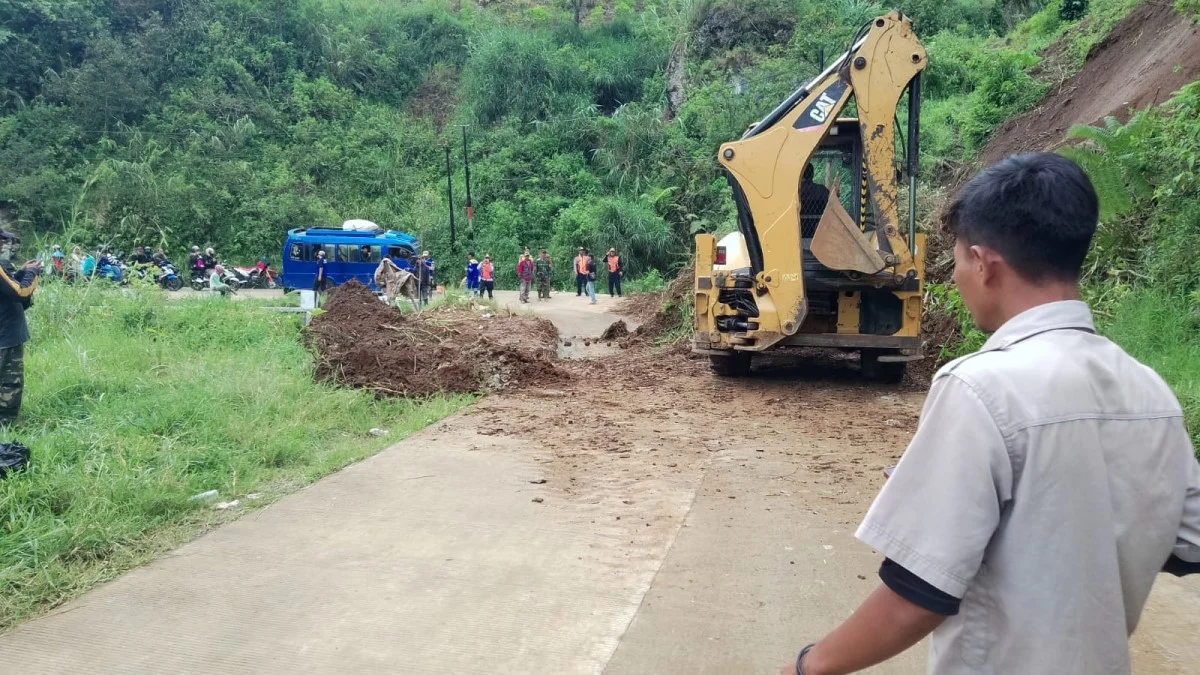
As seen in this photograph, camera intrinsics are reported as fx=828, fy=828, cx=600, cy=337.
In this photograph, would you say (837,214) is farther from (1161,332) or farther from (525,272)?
(525,272)

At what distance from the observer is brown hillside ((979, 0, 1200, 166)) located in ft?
41.9

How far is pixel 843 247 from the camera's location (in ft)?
28.2

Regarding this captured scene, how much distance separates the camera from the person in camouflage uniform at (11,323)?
6.40 metres

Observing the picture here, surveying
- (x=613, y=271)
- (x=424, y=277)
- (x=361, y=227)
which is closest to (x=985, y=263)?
(x=424, y=277)

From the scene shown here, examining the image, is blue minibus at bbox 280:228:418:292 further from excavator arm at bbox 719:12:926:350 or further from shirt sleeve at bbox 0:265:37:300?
shirt sleeve at bbox 0:265:37:300

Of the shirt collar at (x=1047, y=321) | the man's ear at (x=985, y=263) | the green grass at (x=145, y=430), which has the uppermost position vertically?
the man's ear at (x=985, y=263)

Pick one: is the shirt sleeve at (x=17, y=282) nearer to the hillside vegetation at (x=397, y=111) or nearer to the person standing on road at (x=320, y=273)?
the person standing on road at (x=320, y=273)

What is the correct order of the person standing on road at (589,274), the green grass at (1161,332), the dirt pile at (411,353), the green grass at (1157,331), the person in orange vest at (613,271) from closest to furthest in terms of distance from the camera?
the green grass at (1157,331), the green grass at (1161,332), the dirt pile at (411,353), the person standing on road at (589,274), the person in orange vest at (613,271)

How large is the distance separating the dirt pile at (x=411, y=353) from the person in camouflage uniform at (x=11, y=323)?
3.12m

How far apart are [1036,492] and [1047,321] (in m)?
0.31

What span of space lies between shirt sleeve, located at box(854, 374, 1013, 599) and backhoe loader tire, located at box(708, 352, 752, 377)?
8517mm

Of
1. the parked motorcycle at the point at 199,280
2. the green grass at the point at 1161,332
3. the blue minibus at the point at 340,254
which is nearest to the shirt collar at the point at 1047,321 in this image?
the green grass at the point at 1161,332

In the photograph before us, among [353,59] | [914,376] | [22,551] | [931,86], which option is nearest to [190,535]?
[22,551]

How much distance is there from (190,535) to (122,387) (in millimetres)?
3559
